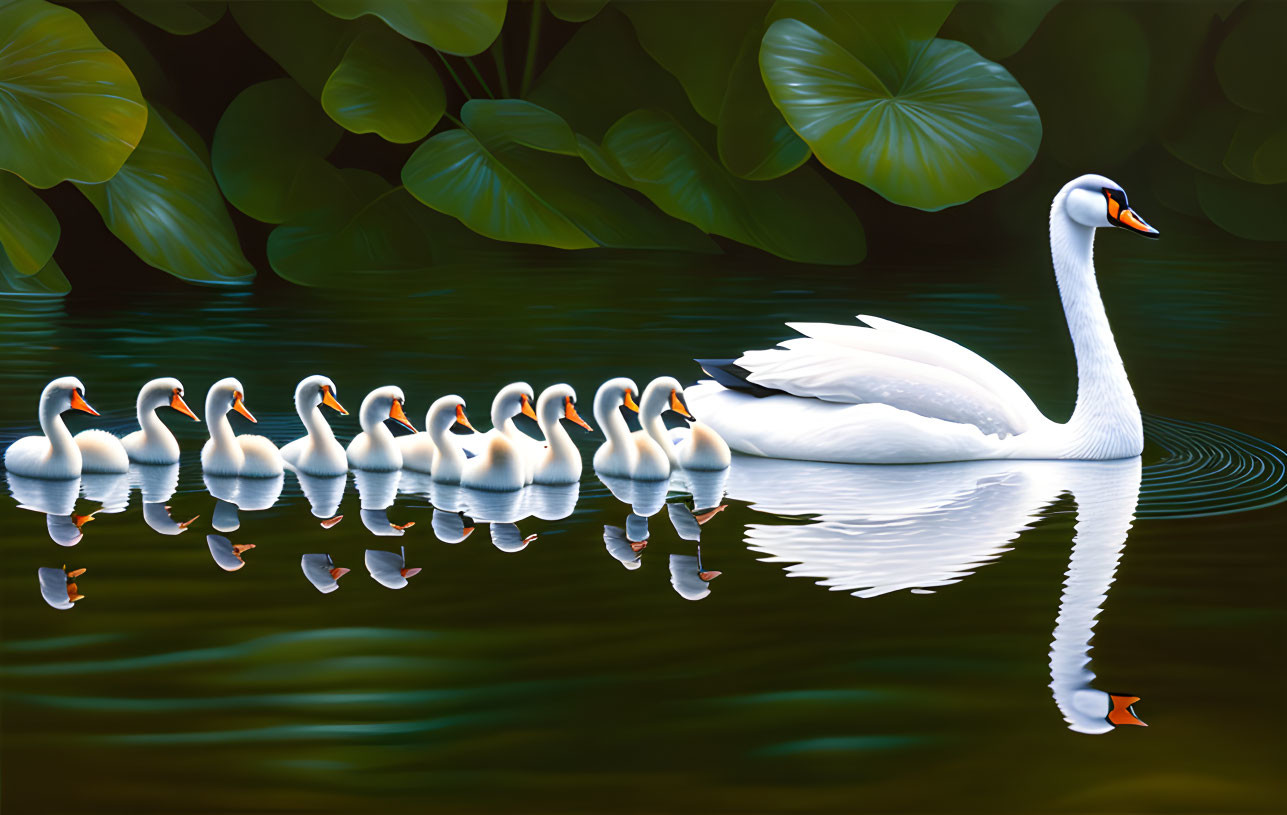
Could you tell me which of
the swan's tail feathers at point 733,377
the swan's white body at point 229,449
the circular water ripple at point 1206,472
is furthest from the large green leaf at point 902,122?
the swan's white body at point 229,449

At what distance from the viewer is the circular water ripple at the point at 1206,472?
167 inches

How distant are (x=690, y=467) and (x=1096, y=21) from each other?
5.36m

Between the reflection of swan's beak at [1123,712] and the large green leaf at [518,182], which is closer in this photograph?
the reflection of swan's beak at [1123,712]

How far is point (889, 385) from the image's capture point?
15.4ft

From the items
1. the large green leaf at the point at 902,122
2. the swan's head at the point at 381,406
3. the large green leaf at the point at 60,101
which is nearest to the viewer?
the swan's head at the point at 381,406

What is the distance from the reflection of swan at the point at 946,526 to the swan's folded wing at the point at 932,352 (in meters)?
0.16

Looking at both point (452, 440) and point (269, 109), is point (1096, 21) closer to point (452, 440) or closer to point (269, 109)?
point (269, 109)

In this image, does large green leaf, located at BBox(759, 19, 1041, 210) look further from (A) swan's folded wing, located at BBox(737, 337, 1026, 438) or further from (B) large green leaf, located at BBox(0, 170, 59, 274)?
(B) large green leaf, located at BBox(0, 170, 59, 274)

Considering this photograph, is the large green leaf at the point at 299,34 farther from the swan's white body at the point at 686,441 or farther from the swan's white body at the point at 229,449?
the swan's white body at the point at 686,441

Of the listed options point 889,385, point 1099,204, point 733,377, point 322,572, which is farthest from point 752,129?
point 322,572

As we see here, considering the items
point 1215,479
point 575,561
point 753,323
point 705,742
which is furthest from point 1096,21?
point 705,742

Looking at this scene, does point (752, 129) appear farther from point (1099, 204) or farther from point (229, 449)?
point (229, 449)

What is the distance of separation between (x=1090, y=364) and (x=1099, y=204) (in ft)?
1.63

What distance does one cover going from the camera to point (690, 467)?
15.1ft
